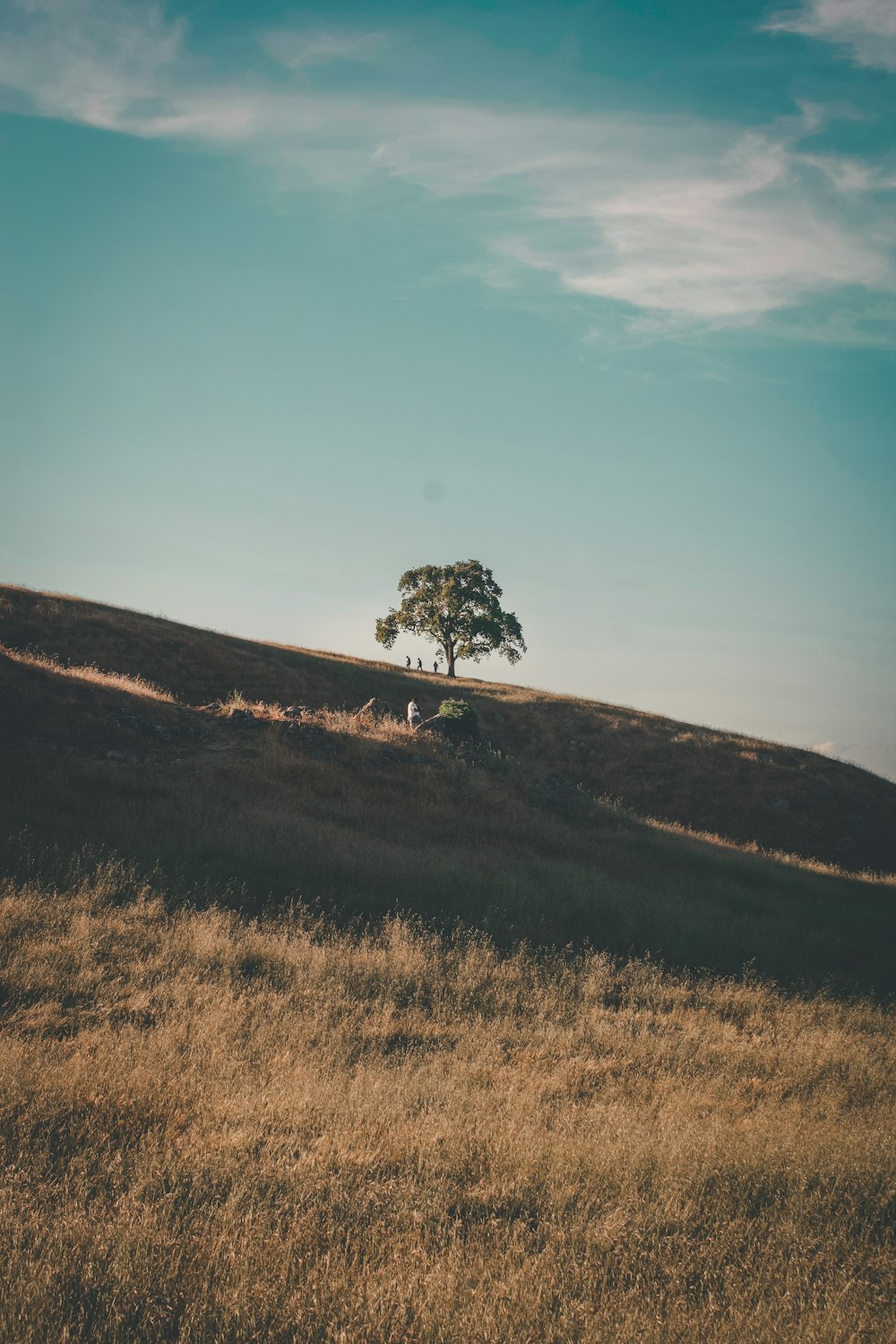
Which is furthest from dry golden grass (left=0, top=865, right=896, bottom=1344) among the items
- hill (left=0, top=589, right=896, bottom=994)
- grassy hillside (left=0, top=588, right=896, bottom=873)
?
grassy hillside (left=0, top=588, right=896, bottom=873)

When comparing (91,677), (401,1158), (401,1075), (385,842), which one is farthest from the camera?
(91,677)

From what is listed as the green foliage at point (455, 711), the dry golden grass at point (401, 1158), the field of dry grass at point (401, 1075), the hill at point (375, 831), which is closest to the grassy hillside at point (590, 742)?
the hill at point (375, 831)

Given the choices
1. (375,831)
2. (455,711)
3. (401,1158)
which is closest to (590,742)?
(455,711)

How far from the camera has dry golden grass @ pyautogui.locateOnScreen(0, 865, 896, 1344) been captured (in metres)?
3.57

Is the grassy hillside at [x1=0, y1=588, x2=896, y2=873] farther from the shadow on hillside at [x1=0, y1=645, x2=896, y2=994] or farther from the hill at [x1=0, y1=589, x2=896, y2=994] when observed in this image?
the shadow on hillside at [x1=0, y1=645, x2=896, y2=994]

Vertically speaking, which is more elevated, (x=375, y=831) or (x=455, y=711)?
(x=455, y=711)

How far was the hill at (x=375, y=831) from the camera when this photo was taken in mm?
10969

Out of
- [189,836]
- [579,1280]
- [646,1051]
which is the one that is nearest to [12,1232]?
[579,1280]

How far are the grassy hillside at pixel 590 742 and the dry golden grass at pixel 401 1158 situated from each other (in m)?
16.0

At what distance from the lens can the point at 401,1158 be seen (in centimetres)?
475

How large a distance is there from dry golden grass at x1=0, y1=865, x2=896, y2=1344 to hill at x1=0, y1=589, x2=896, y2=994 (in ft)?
8.67

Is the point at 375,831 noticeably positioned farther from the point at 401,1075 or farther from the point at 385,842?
the point at 401,1075

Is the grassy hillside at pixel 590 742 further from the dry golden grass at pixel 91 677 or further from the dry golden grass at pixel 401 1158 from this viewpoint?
the dry golden grass at pixel 401 1158

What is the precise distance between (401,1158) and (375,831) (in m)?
9.87
